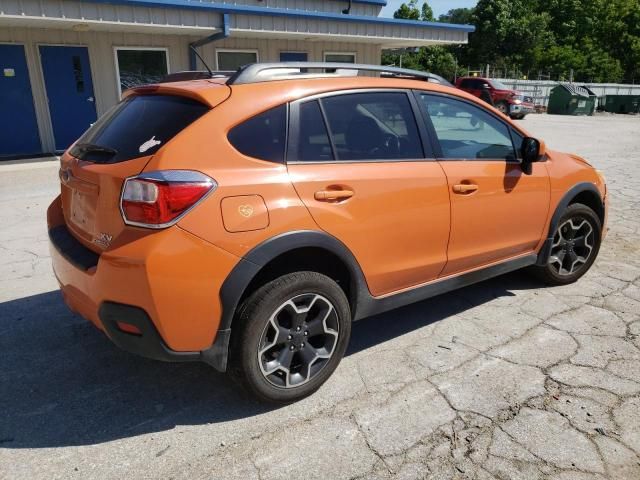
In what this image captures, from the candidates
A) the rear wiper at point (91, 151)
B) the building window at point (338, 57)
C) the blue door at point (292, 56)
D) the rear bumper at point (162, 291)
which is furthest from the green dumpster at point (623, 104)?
the rear bumper at point (162, 291)

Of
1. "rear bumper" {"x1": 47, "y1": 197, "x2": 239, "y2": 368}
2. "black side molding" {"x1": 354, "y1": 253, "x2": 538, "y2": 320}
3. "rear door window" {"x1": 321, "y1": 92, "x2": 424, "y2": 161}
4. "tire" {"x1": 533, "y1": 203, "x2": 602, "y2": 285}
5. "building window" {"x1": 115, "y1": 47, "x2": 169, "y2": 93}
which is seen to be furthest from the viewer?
"building window" {"x1": 115, "y1": 47, "x2": 169, "y2": 93}

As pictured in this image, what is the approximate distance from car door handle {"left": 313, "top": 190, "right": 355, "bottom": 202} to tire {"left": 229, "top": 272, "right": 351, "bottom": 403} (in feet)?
1.31

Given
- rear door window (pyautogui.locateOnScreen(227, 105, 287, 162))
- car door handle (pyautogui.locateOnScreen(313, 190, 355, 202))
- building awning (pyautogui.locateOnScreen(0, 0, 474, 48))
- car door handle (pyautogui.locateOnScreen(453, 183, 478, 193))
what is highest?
building awning (pyautogui.locateOnScreen(0, 0, 474, 48))

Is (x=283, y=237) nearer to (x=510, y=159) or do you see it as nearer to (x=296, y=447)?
(x=296, y=447)

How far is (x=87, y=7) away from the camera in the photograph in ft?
33.6

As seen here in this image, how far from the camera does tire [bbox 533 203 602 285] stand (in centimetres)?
432

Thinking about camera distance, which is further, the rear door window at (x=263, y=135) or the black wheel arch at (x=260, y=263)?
the rear door window at (x=263, y=135)

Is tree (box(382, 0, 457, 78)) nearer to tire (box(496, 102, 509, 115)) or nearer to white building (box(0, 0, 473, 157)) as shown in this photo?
tire (box(496, 102, 509, 115))

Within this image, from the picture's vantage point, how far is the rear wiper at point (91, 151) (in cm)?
272

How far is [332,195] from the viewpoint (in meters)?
2.79

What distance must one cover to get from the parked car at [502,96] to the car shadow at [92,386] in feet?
72.3

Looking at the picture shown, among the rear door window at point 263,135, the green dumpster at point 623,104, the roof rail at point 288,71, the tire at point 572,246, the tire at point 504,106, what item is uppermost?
the roof rail at point 288,71

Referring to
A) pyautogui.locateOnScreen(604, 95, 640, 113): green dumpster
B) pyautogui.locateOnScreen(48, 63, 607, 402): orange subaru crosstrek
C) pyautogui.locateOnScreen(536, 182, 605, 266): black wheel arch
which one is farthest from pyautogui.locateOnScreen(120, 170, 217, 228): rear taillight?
pyautogui.locateOnScreen(604, 95, 640, 113): green dumpster

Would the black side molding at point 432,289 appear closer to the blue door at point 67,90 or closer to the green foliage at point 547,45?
the blue door at point 67,90
